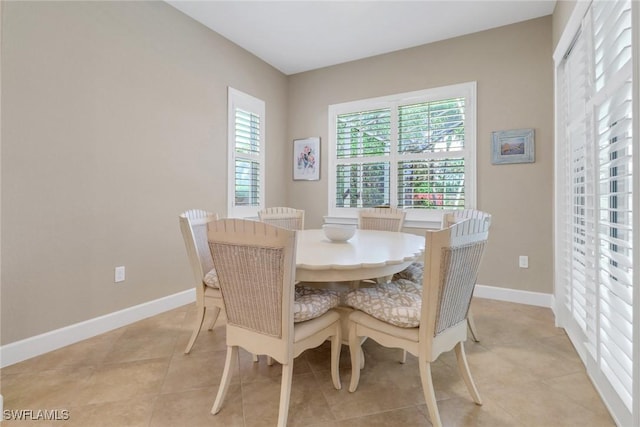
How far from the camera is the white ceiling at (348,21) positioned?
9.37 ft

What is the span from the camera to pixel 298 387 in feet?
5.49

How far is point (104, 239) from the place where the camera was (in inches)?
94.7

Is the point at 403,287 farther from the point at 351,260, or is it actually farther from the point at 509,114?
the point at 509,114

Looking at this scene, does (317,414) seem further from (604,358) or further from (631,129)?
(631,129)

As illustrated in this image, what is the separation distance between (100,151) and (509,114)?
369 centimetres

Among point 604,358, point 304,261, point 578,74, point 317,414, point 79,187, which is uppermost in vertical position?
point 578,74

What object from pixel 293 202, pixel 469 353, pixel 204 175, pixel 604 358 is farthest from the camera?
pixel 293 202

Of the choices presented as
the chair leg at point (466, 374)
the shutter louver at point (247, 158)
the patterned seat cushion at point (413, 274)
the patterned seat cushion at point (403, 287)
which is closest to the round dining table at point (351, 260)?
the patterned seat cushion at point (403, 287)

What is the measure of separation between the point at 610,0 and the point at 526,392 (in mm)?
2007

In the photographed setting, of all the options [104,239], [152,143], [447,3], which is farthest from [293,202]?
[447,3]

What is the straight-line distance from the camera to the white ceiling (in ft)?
9.37

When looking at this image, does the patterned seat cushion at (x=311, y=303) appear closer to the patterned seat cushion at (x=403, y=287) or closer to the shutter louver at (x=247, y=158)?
the patterned seat cushion at (x=403, y=287)

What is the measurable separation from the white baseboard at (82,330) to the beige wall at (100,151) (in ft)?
0.16

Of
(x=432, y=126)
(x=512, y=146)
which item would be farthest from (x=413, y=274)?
(x=432, y=126)
